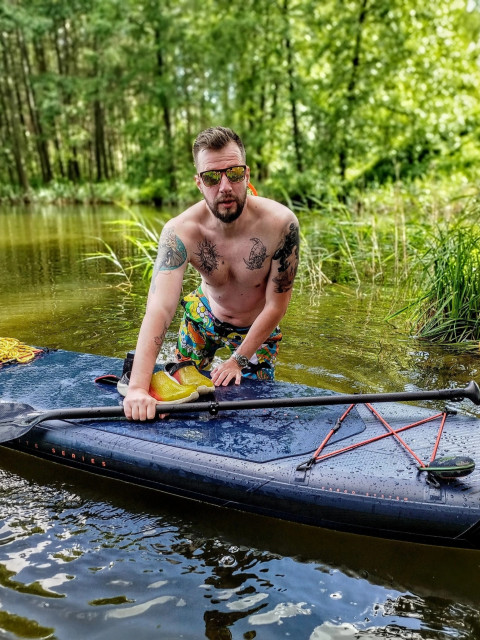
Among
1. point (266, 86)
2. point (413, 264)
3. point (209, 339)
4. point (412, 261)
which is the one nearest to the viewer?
point (209, 339)

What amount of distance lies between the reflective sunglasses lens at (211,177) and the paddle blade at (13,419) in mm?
1404

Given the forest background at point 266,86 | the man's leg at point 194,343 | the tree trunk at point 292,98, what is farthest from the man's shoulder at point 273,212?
the tree trunk at point 292,98

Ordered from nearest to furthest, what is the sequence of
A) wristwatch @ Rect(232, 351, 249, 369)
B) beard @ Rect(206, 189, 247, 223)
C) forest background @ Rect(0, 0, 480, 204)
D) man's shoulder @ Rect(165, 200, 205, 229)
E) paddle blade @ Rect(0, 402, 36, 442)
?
paddle blade @ Rect(0, 402, 36, 442)
beard @ Rect(206, 189, 247, 223)
man's shoulder @ Rect(165, 200, 205, 229)
wristwatch @ Rect(232, 351, 249, 369)
forest background @ Rect(0, 0, 480, 204)

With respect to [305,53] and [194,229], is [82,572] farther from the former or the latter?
[305,53]

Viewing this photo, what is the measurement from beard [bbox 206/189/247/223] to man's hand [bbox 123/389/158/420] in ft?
3.15

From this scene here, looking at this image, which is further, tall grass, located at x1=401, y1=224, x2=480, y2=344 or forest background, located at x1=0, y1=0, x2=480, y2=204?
forest background, located at x1=0, y1=0, x2=480, y2=204

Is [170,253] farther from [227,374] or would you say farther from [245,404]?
[245,404]

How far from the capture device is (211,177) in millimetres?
2777

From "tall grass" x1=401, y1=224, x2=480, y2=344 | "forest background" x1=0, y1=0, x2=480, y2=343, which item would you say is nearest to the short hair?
"tall grass" x1=401, y1=224, x2=480, y2=344

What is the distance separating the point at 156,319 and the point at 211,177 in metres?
0.73

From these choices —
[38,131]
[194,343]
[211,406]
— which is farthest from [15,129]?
[211,406]

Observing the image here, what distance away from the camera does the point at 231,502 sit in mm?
2438

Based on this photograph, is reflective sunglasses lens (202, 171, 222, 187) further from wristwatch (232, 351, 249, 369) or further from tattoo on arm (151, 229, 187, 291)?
wristwatch (232, 351, 249, 369)

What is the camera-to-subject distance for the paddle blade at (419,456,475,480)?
2.15m
